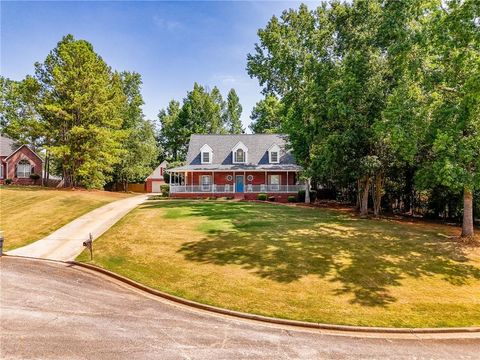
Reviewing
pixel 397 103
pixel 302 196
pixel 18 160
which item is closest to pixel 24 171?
pixel 18 160

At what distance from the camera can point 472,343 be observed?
884 cm

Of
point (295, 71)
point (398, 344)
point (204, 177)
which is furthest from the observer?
point (204, 177)

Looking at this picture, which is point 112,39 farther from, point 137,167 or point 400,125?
point 137,167

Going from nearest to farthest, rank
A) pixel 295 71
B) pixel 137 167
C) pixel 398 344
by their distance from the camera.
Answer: pixel 398 344 → pixel 295 71 → pixel 137 167

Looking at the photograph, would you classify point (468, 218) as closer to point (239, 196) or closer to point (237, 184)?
point (239, 196)

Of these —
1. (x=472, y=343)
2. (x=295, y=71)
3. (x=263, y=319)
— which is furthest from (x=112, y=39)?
(x=295, y=71)

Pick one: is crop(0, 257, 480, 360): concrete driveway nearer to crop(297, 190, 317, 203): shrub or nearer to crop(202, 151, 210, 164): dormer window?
crop(297, 190, 317, 203): shrub

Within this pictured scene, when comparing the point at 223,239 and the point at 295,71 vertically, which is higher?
the point at 295,71

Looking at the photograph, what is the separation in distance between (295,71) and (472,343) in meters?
31.6

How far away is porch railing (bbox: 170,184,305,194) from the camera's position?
3741 centimetres

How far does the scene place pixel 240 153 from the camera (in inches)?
1597

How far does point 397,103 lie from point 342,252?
9134 mm

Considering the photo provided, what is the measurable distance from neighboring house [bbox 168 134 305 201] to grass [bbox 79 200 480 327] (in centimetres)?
1656

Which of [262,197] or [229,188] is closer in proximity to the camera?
[262,197]
